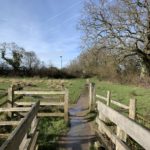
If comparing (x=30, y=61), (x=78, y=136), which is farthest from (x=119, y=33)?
(x=30, y=61)

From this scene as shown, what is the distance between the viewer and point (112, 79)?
4778cm

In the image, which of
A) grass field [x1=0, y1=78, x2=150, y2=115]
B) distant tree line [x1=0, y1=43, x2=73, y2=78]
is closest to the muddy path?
grass field [x1=0, y1=78, x2=150, y2=115]

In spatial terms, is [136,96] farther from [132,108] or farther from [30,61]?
[30,61]

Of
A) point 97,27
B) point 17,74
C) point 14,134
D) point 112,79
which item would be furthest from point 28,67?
point 14,134

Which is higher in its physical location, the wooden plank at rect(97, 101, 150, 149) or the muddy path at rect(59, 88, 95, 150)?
the wooden plank at rect(97, 101, 150, 149)

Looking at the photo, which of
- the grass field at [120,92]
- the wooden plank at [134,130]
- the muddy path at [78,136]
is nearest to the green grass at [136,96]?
the grass field at [120,92]

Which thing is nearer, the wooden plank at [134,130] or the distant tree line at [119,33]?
the wooden plank at [134,130]

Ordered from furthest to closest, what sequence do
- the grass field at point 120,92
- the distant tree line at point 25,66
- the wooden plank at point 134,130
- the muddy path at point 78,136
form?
the distant tree line at point 25,66 → the grass field at point 120,92 → the muddy path at point 78,136 → the wooden plank at point 134,130

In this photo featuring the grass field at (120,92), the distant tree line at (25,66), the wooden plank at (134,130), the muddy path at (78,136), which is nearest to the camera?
the wooden plank at (134,130)

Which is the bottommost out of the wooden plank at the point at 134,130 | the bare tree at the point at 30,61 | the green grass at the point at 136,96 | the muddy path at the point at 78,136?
the muddy path at the point at 78,136

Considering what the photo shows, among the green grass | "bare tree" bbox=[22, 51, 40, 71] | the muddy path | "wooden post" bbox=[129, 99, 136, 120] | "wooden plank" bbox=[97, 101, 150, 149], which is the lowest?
the muddy path

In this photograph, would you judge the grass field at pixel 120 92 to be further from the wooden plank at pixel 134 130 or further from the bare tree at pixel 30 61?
the bare tree at pixel 30 61

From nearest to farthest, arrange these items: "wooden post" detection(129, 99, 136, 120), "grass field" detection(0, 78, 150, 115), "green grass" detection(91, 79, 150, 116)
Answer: "wooden post" detection(129, 99, 136, 120), "green grass" detection(91, 79, 150, 116), "grass field" detection(0, 78, 150, 115)

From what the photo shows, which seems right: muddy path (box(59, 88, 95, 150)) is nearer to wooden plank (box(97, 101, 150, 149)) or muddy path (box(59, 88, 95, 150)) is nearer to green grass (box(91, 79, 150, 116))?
wooden plank (box(97, 101, 150, 149))
